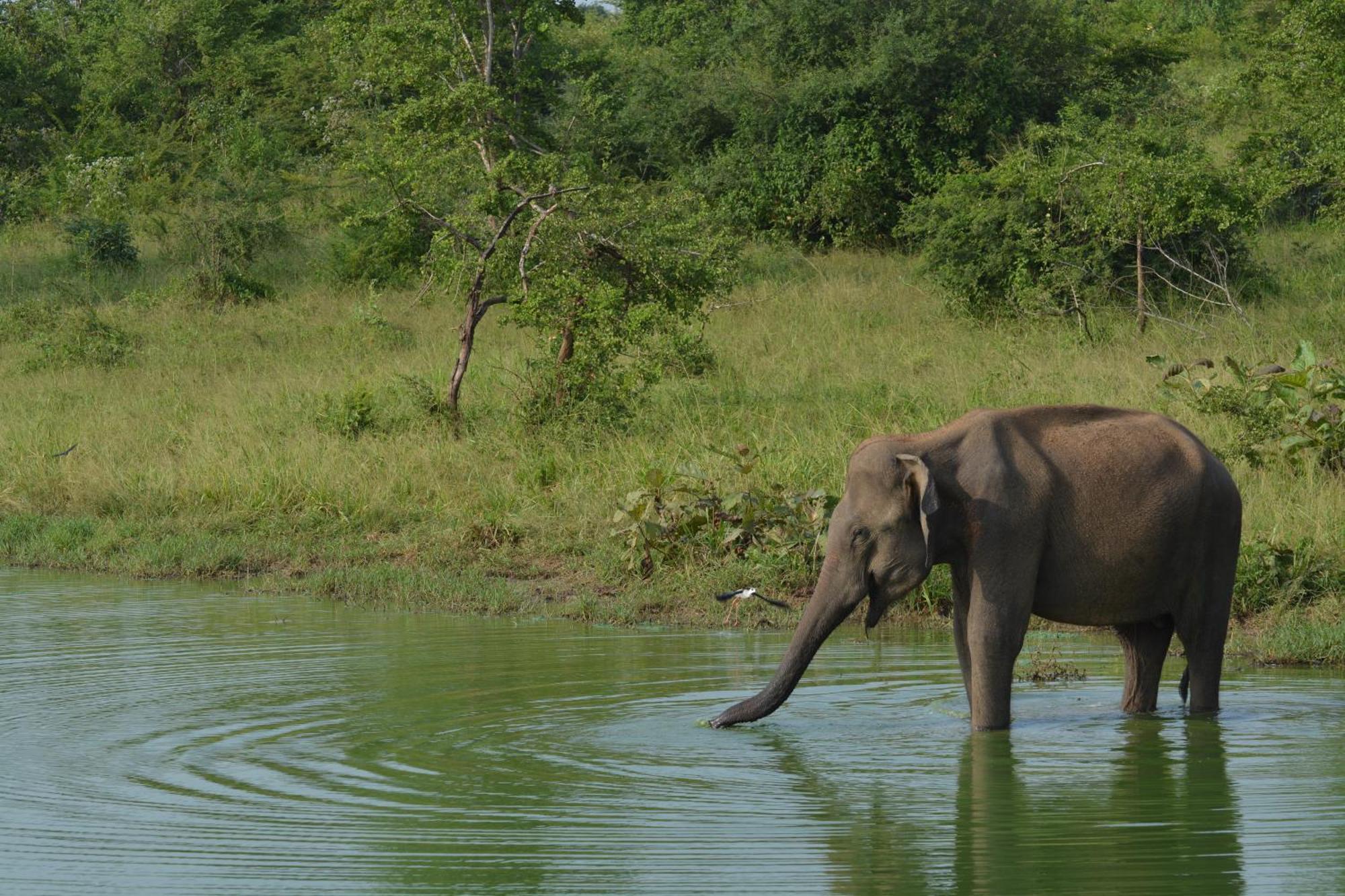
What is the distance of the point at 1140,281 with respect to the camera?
18109 millimetres

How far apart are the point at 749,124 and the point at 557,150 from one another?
2.94m

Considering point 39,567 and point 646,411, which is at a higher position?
point 646,411

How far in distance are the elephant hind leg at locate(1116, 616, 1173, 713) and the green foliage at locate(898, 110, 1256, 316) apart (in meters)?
10.7

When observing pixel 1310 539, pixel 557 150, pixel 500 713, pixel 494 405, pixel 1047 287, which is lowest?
pixel 500 713

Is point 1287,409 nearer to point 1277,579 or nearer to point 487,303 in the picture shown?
point 1277,579

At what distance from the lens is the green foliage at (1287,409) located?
37.7 feet

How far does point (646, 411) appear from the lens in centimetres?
1527

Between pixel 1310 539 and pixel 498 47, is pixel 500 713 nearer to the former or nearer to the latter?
pixel 1310 539

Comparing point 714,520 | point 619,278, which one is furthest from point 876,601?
point 619,278

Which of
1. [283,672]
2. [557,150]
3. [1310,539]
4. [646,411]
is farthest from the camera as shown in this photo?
[557,150]

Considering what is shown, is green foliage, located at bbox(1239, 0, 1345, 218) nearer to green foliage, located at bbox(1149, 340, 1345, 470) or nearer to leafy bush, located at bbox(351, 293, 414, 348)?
green foliage, located at bbox(1149, 340, 1345, 470)

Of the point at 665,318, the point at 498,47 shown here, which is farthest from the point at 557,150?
the point at 665,318

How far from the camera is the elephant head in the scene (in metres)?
7.05

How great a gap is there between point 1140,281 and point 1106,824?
13151 millimetres
